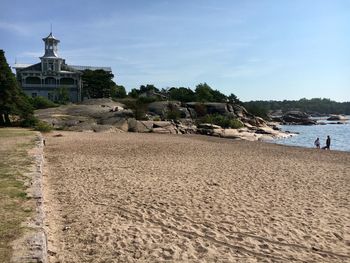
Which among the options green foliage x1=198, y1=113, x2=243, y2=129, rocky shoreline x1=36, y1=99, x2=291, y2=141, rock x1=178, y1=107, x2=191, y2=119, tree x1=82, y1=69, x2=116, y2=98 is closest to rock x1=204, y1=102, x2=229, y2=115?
rock x1=178, y1=107, x2=191, y2=119

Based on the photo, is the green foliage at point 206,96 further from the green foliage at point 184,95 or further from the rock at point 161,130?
the rock at point 161,130

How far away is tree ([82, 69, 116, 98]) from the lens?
93562 mm

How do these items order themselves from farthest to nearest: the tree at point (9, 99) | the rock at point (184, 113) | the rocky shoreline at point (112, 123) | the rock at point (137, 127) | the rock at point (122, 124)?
the rock at point (184, 113)
the rock at point (137, 127)
the rock at point (122, 124)
the rocky shoreline at point (112, 123)
the tree at point (9, 99)

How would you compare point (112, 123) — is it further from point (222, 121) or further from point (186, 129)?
point (222, 121)

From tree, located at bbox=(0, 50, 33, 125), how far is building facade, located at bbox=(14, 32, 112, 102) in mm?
55277

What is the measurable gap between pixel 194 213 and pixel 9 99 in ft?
116

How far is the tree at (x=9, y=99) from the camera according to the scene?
40156 millimetres

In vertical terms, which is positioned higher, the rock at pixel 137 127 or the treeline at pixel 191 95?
the treeline at pixel 191 95

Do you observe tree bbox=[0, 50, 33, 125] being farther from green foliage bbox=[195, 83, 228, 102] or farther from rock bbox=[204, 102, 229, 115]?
green foliage bbox=[195, 83, 228, 102]

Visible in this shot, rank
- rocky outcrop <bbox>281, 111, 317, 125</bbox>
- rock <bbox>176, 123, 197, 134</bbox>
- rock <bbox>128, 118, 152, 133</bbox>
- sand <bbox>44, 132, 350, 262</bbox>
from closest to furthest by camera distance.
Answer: sand <bbox>44, 132, 350, 262</bbox> → rock <bbox>128, 118, 152, 133</bbox> → rock <bbox>176, 123, 197, 134</bbox> → rocky outcrop <bbox>281, 111, 317, 125</bbox>

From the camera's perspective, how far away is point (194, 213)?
34.8 feet

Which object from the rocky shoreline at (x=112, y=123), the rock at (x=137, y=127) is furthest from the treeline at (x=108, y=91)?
the rock at (x=137, y=127)

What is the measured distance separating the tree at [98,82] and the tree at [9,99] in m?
51.1

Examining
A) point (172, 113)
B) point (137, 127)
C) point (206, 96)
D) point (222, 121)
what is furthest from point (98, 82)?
point (137, 127)
